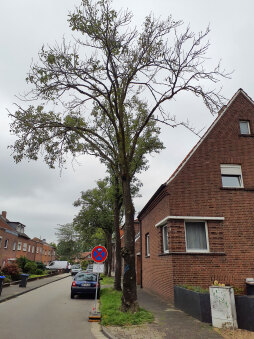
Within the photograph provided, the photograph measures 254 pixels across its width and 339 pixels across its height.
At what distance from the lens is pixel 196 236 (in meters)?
12.0

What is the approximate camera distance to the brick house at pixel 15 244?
36234mm

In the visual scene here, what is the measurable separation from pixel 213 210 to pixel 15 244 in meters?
37.2

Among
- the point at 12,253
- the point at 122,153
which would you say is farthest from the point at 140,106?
the point at 12,253

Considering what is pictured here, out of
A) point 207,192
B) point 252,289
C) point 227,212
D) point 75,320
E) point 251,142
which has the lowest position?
point 75,320

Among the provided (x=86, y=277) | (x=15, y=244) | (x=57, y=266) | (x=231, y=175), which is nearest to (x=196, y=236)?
(x=231, y=175)

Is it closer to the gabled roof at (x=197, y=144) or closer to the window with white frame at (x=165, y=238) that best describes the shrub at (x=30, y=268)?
the gabled roof at (x=197, y=144)

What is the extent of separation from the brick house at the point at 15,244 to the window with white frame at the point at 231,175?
30.5m

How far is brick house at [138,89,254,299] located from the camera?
37.7ft

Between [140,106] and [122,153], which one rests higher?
[140,106]

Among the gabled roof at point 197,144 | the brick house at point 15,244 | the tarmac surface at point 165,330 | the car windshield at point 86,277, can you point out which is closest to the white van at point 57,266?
the brick house at point 15,244

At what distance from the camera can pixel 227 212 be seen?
12227mm

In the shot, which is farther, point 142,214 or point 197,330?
point 142,214

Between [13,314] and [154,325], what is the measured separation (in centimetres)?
559

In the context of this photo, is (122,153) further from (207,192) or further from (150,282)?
(150,282)
